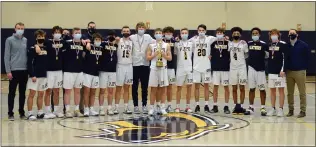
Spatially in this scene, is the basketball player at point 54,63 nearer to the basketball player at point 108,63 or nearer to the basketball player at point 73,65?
the basketball player at point 73,65

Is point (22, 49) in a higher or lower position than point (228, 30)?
lower

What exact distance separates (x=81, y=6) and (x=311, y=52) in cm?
1213

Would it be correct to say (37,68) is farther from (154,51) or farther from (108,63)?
(154,51)

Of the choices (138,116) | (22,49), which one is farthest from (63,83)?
(138,116)

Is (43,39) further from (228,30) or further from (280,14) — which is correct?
(280,14)

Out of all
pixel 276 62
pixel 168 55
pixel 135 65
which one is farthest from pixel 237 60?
pixel 135 65

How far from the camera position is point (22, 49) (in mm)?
9617

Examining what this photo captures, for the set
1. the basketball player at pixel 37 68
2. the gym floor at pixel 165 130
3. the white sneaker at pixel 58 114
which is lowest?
the gym floor at pixel 165 130

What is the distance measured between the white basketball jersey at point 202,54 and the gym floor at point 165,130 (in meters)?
1.18

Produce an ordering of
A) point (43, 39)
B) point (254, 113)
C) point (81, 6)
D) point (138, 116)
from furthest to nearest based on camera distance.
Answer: point (81, 6) < point (254, 113) < point (138, 116) < point (43, 39)

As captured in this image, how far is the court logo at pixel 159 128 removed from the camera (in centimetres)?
779

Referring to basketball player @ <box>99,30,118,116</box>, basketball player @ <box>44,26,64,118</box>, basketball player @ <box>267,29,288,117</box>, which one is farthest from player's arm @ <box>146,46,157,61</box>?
basketball player @ <box>267,29,288,117</box>

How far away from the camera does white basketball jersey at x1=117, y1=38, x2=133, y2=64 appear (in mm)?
10438

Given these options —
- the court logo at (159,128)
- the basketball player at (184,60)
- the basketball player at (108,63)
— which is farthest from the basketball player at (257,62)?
the basketball player at (108,63)
